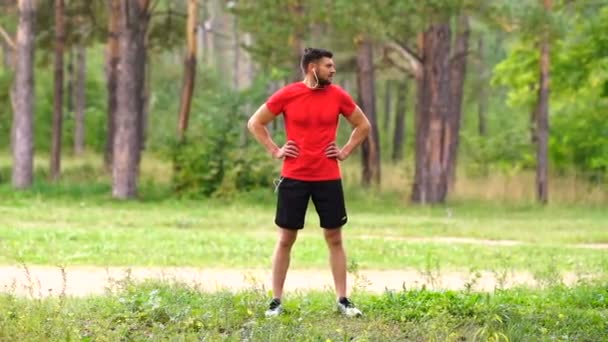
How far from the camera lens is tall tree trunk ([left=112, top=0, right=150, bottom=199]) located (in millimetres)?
27516

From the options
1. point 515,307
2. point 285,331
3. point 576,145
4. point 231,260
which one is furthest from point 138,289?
point 576,145

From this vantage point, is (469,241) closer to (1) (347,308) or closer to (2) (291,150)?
(1) (347,308)

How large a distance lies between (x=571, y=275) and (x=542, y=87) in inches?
661

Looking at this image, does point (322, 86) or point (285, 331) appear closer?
point (285, 331)

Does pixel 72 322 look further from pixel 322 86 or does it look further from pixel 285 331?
pixel 322 86

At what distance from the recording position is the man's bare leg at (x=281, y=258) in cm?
867

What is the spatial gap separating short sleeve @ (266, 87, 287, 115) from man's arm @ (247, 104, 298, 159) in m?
0.05

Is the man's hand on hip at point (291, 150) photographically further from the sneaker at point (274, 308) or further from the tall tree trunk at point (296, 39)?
the tall tree trunk at point (296, 39)

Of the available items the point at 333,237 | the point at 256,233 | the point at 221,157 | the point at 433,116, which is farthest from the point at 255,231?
the point at 333,237

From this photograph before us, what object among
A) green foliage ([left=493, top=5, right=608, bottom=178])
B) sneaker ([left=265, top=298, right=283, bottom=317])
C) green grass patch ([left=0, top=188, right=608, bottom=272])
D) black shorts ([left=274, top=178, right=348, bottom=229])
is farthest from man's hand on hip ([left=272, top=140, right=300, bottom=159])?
green foliage ([left=493, top=5, right=608, bottom=178])

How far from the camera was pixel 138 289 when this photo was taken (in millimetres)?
9320

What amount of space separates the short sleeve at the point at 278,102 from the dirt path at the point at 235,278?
9.75 feet

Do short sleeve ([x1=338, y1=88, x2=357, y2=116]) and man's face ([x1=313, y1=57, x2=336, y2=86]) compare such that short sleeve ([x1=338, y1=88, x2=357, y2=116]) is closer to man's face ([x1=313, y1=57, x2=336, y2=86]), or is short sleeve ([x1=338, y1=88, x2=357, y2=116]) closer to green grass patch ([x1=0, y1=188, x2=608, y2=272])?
man's face ([x1=313, y1=57, x2=336, y2=86])

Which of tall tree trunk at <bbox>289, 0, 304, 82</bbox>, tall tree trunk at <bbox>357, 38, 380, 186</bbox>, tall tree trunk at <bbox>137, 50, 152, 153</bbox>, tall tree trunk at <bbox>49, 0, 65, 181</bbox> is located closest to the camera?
tall tree trunk at <bbox>289, 0, 304, 82</bbox>
